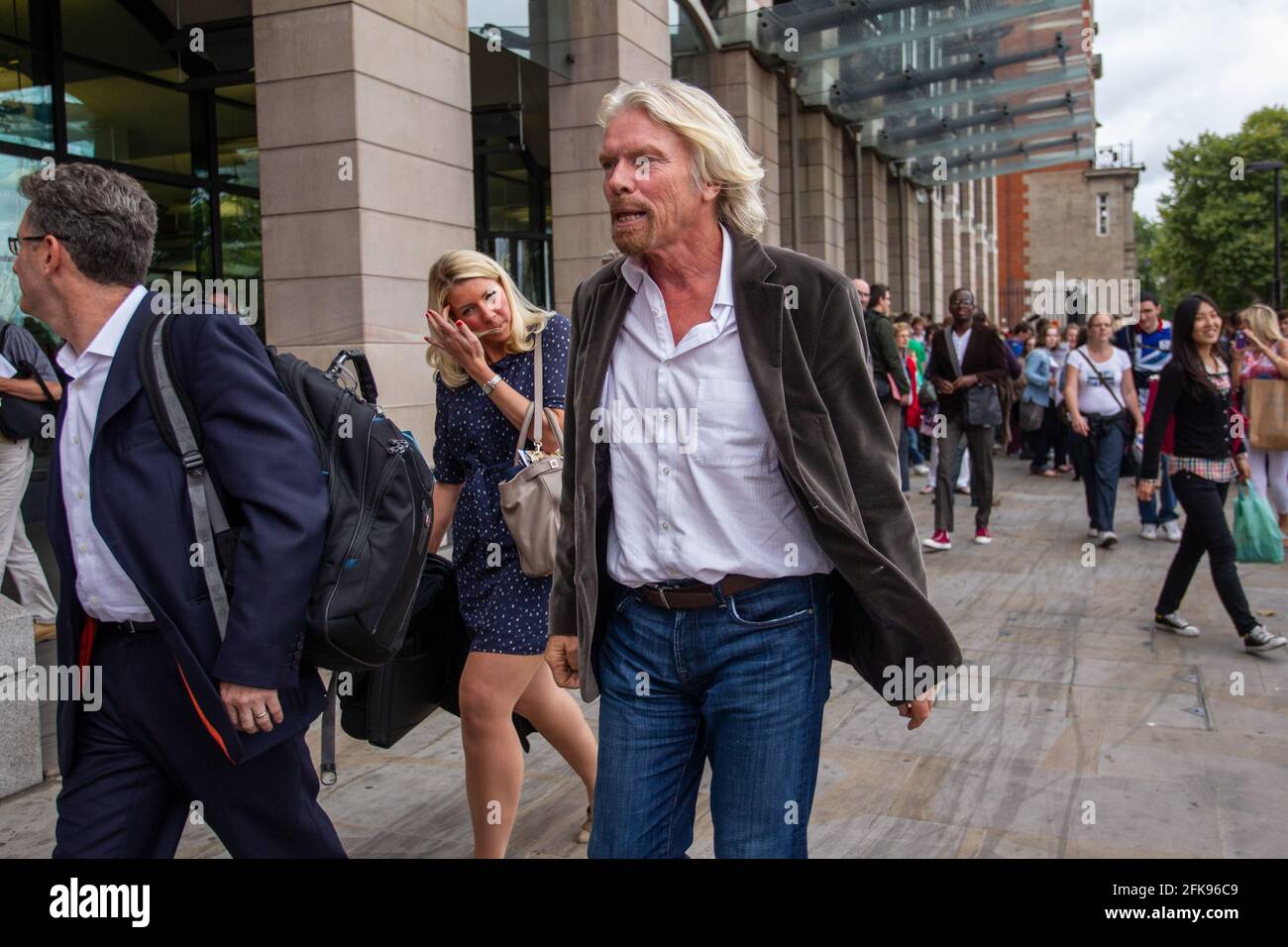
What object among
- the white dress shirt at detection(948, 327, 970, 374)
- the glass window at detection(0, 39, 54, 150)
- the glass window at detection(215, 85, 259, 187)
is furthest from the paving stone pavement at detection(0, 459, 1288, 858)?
the glass window at detection(215, 85, 259, 187)

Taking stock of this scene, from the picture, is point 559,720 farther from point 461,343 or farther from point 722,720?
point 722,720

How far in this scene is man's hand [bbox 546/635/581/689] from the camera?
2854 millimetres

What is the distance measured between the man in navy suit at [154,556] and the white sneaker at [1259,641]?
574 cm

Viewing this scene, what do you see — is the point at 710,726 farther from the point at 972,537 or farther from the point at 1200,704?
the point at 972,537

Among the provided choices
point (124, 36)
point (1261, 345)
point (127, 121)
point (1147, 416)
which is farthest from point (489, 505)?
point (124, 36)

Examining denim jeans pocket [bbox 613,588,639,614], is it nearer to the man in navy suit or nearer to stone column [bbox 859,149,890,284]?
the man in navy suit

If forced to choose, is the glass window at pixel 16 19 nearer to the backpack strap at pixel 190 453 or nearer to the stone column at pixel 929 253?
the backpack strap at pixel 190 453

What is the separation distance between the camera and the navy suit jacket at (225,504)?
2566 mm

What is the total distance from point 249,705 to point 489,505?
50.3 inches

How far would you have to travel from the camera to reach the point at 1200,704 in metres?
5.91

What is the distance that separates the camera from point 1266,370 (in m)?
9.49

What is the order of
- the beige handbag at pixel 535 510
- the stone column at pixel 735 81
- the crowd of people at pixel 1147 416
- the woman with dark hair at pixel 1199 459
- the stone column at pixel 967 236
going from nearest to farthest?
the beige handbag at pixel 535 510 < the woman with dark hair at pixel 1199 459 < the crowd of people at pixel 1147 416 < the stone column at pixel 735 81 < the stone column at pixel 967 236

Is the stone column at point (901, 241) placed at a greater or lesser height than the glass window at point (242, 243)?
greater

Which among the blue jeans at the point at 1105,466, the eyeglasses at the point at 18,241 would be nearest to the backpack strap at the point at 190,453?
the eyeglasses at the point at 18,241
